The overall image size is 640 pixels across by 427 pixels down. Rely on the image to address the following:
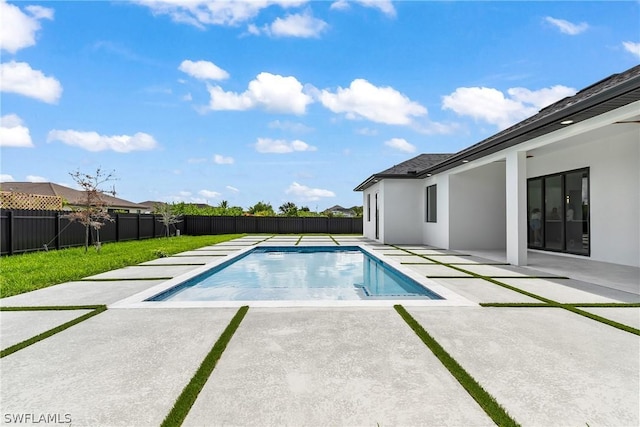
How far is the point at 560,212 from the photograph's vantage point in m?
9.43

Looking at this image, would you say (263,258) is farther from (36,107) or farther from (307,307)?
(36,107)

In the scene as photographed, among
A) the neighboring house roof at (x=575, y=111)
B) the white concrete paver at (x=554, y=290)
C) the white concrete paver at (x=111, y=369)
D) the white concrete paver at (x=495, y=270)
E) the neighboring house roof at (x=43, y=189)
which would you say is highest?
the neighboring house roof at (x=43, y=189)

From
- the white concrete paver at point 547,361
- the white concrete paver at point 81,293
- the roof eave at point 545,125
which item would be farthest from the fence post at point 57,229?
the roof eave at point 545,125

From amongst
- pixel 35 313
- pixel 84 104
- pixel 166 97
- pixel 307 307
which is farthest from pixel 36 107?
pixel 307 307

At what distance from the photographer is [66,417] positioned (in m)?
1.94

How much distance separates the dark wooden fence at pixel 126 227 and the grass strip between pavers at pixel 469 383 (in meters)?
11.2

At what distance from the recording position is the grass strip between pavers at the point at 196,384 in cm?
189

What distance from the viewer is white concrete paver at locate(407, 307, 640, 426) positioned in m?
1.98

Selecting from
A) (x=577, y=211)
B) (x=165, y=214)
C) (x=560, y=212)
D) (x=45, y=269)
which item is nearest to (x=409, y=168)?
(x=560, y=212)

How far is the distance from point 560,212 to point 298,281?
7.79m

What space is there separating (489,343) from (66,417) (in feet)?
10.3

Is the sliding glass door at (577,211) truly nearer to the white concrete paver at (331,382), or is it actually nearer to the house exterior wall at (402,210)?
the house exterior wall at (402,210)

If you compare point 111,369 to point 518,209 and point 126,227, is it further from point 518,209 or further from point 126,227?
point 126,227

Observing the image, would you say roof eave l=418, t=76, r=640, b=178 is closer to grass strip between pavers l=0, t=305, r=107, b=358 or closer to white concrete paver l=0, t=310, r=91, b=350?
grass strip between pavers l=0, t=305, r=107, b=358
